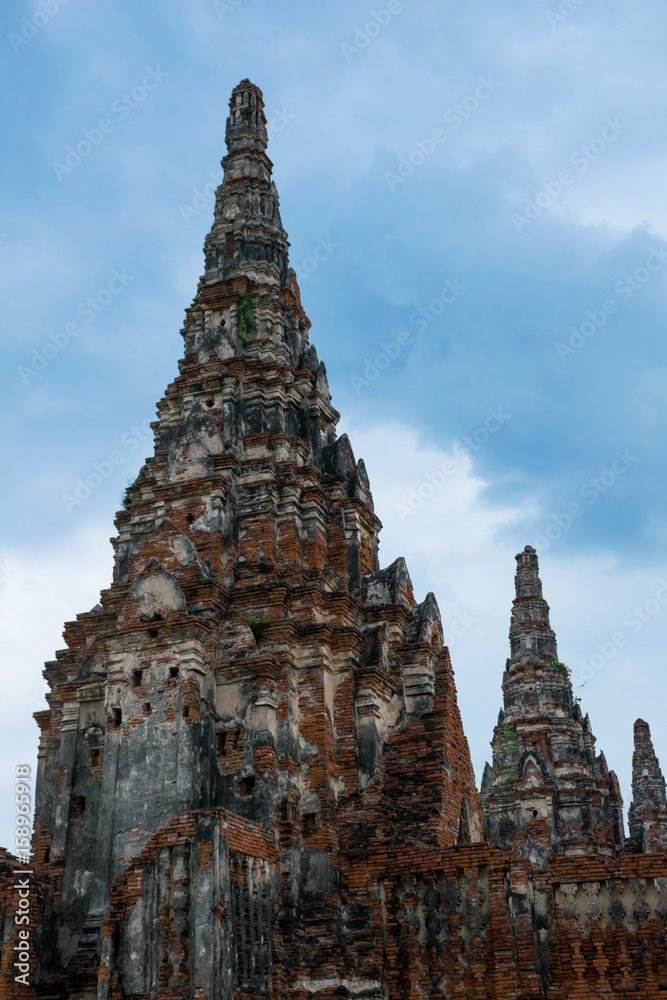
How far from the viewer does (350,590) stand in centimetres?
2023

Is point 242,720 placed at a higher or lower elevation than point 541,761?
lower

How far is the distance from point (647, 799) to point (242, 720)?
30809 mm

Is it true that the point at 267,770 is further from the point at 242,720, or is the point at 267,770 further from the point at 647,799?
the point at 647,799

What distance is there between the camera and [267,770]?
16469 mm

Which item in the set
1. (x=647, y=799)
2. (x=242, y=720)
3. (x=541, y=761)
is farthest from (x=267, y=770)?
(x=647, y=799)

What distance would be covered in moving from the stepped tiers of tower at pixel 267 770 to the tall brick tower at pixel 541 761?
1418 centimetres

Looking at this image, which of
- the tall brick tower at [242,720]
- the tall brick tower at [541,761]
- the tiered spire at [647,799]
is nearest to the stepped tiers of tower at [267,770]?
the tall brick tower at [242,720]

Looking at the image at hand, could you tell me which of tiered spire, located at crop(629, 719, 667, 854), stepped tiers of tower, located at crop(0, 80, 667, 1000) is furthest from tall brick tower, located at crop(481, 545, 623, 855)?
stepped tiers of tower, located at crop(0, 80, 667, 1000)

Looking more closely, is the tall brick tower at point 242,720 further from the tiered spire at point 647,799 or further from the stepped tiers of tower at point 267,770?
the tiered spire at point 647,799

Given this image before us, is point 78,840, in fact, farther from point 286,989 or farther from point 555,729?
point 555,729

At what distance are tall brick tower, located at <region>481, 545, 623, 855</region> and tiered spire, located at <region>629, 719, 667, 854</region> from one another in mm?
3572

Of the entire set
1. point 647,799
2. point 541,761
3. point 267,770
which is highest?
point 647,799

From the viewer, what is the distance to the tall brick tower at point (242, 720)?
47.5 ft

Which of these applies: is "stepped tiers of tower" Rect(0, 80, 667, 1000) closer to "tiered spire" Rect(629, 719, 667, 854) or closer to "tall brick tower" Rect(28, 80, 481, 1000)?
"tall brick tower" Rect(28, 80, 481, 1000)
